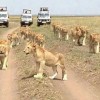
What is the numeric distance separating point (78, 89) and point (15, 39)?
15.8 meters

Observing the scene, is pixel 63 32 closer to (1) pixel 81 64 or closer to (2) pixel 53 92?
(1) pixel 81 64

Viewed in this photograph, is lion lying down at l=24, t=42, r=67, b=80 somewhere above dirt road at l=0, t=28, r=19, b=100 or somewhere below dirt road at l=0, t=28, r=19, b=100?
above

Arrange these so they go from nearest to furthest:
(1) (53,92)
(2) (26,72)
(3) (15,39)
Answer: (1) (53,92), (2) (26,72), (3) (15,39)

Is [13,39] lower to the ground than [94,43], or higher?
lower

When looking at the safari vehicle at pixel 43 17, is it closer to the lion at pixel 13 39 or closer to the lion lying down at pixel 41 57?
the lion at pixel 13 39

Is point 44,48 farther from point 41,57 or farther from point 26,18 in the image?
point 26,18

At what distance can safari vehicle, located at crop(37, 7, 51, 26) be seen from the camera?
60.5m

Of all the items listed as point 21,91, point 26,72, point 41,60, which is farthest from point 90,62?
point 21,91

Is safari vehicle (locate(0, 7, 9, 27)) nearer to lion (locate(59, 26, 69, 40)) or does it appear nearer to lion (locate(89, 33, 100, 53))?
lion (locate(59, 26, 69, 40))

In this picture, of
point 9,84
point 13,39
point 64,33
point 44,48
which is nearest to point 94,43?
point 44,48

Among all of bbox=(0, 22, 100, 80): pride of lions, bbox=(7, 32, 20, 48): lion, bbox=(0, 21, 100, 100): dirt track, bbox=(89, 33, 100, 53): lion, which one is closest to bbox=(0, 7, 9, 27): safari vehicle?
bbox=(0, 22, 100, 80): pride of lions

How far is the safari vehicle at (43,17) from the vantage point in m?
60.5

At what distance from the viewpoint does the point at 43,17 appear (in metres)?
61.3

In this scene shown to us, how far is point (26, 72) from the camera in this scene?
55.4 ft
